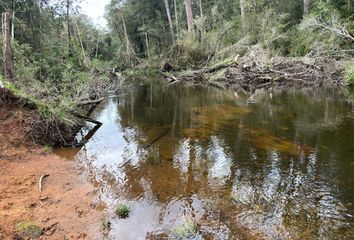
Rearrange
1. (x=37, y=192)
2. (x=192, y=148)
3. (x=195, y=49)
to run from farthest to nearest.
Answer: (x=195, y=49) → (x=192, y=148) → (x=37, y=192)

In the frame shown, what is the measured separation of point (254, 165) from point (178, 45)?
22.1 metres

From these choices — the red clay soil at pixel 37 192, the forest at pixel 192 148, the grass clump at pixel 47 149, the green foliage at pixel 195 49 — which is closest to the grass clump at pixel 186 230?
the forest at pixel 192 148

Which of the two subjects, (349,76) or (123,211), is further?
(349,76)

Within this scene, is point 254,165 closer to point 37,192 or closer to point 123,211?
point 123,211

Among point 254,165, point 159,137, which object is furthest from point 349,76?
point 254,165

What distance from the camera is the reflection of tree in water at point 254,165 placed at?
493 centimetres

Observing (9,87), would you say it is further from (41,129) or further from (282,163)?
(282,163)

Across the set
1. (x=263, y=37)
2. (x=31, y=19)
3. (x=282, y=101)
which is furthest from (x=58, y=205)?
(x=263, y=37)

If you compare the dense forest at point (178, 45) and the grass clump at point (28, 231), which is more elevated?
the dense forest at point (178, 45)

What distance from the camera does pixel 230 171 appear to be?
21.9 feet

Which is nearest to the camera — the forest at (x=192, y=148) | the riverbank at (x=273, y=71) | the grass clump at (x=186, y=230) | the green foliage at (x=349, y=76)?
the grass clump at (x=186, y=230)

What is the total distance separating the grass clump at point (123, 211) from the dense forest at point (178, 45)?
4252 millimetres

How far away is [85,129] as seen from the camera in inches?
431

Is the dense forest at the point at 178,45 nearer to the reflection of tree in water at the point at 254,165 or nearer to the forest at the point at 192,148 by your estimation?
the forest at the point at 192,148
